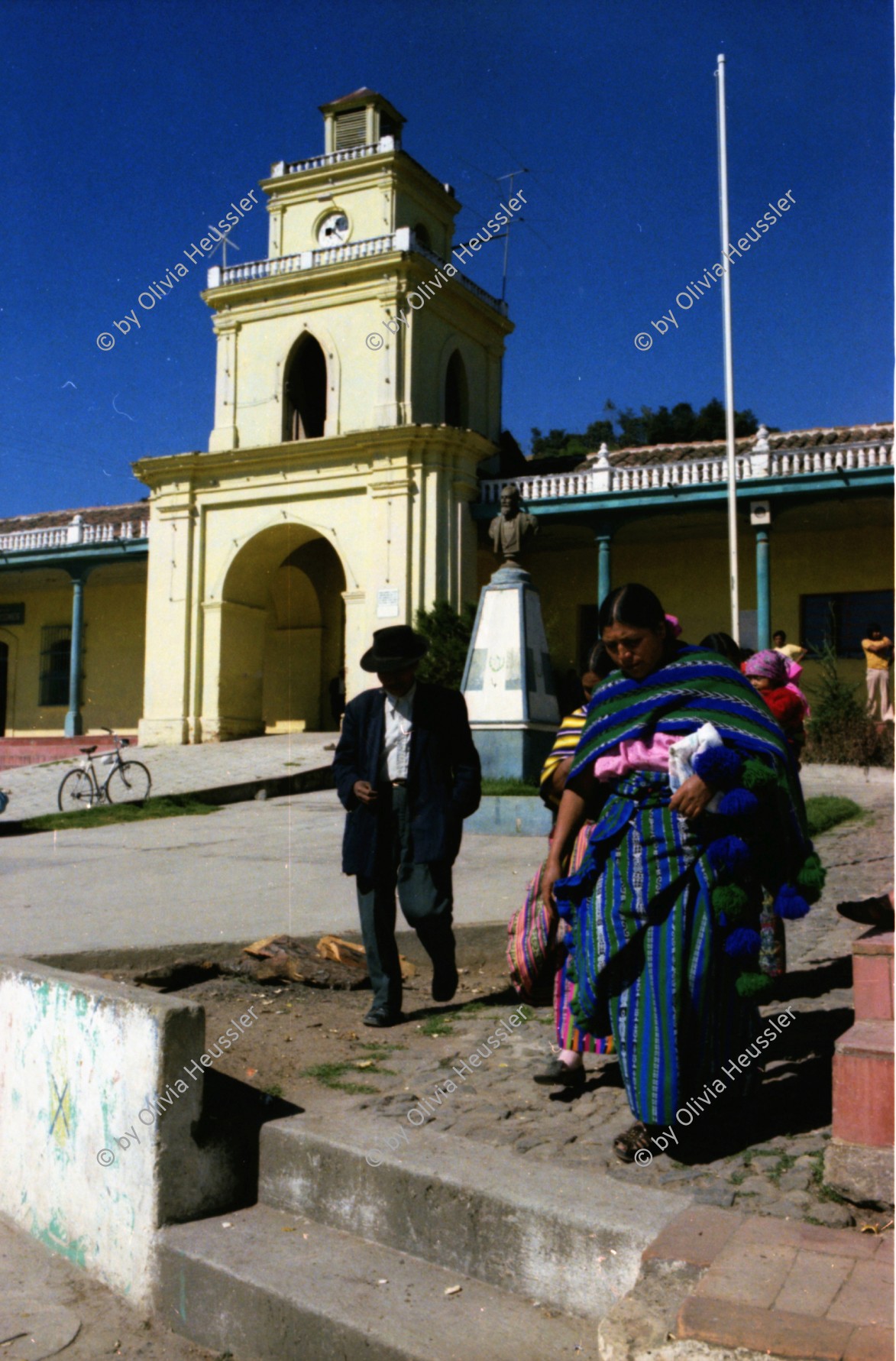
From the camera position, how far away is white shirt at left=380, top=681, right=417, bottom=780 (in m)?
4.57

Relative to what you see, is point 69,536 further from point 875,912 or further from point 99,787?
point 875,912

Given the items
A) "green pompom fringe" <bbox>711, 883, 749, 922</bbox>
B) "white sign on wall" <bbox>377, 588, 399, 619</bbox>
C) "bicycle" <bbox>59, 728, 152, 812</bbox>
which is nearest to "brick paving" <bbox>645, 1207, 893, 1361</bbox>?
"green pompom fringe" <bbox>711, 883, 749, 922</bbox>

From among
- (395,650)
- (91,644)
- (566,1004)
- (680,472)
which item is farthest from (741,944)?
(91,644)

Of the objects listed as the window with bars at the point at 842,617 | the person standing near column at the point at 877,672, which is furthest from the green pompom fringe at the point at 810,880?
the window with bars at the point at 842,617

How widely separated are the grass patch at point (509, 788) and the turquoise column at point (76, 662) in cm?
1607

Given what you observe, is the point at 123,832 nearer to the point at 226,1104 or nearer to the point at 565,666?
the point at 226,1104

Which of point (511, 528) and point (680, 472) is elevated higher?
point (680, 472)

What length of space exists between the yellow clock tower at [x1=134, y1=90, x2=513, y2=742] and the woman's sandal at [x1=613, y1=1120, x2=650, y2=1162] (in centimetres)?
1834

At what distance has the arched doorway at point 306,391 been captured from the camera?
23531mm

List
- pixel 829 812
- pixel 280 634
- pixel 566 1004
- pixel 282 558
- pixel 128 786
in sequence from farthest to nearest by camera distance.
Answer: pixel 280 634 < pixel 282 558 < pixel 128 786 < pixel 829 812 < pixel 566 1004

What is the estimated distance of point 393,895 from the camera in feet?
14.9

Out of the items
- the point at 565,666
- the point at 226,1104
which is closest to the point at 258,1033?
the point at 226,1104

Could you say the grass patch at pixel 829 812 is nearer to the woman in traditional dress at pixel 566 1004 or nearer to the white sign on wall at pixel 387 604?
the woman in traditional dress at pixel 566 1004

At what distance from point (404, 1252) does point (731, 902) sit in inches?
46.9
